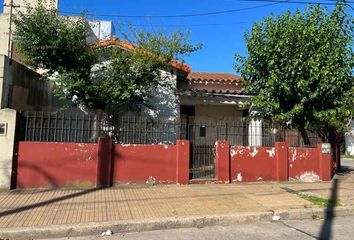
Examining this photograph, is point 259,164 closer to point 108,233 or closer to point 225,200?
point 225,200

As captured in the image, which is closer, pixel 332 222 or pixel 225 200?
pixel 332 222

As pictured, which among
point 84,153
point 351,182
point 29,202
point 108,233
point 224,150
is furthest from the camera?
point 351,182

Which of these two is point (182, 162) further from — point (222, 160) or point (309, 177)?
point (309, 177)

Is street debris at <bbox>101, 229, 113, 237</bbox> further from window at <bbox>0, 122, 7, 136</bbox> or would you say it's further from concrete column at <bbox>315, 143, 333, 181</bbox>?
concrete column at <bbox>315, 143, 333, 181</bbox>

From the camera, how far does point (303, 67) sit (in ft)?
37.9

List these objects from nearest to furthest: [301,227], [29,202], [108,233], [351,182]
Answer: [108,233] → [301,227] → [29,202] → [351,182]

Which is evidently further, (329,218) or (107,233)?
(329,218)

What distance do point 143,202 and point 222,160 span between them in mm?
3426

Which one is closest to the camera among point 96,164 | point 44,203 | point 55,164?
point 44,203

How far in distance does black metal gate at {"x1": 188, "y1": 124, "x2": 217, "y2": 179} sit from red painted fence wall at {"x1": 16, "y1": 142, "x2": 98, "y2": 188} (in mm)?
2687

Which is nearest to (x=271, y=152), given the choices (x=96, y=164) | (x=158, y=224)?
(x=96, y=164)

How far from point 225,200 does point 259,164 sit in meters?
3.13

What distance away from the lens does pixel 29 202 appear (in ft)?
28.3

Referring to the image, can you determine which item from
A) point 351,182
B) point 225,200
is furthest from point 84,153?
point 351,182
